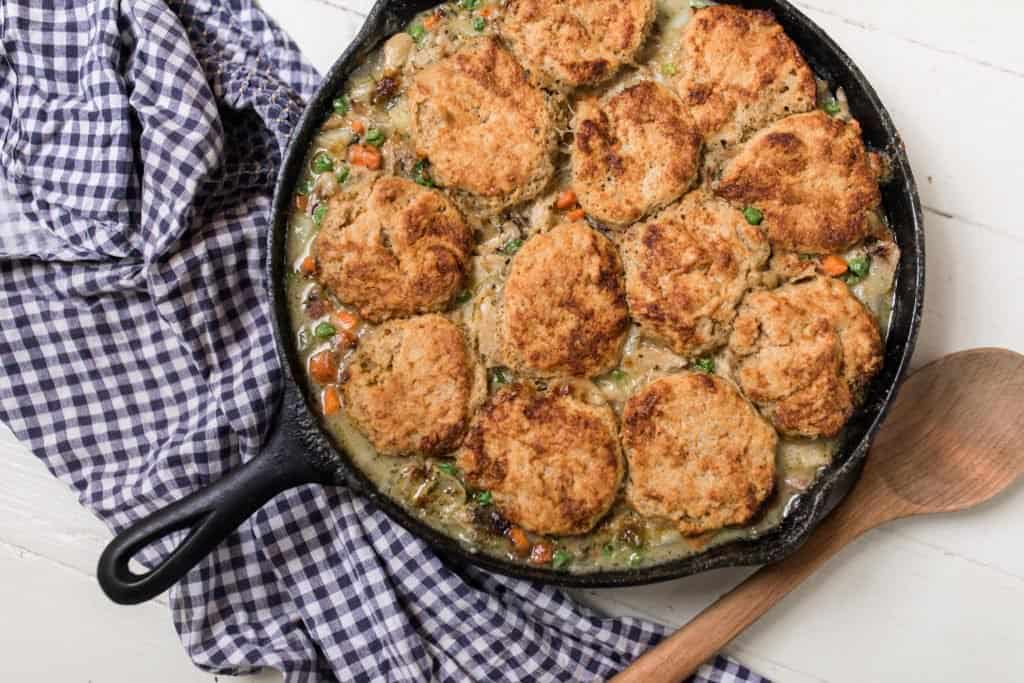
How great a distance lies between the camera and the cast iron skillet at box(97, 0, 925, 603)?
2.95 m

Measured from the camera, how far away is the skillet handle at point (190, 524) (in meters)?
2.94

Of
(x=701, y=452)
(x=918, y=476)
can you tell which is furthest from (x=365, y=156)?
(x=918, y=476)

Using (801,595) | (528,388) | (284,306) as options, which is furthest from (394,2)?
(801,595)

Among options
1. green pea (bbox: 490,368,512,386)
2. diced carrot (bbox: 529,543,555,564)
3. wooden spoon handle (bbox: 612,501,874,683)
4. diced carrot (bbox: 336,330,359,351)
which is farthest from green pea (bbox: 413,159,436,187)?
wooden spoon handle (bbox: 612,501,874,683)

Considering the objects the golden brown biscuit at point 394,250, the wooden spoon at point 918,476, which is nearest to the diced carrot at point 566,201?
the golden brown biscuit at point 394,250

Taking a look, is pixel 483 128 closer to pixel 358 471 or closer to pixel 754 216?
pixel 754 216

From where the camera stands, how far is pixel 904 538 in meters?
3.68

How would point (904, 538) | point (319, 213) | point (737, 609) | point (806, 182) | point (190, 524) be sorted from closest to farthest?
point (190, 524), point (806, 182), point (319, 213), point (737, 609), point (904, 538)

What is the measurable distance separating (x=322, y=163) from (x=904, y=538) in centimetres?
266

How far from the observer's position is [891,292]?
10.7 ft

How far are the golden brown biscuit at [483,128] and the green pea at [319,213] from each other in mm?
397

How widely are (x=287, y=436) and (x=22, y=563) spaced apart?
1.55 metres

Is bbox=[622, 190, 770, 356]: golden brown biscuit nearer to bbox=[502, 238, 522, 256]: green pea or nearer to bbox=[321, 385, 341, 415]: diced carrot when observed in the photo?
bbox=[502, 238, 522, 256]: green pea

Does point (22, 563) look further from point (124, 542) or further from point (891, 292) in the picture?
point (891, 292)
